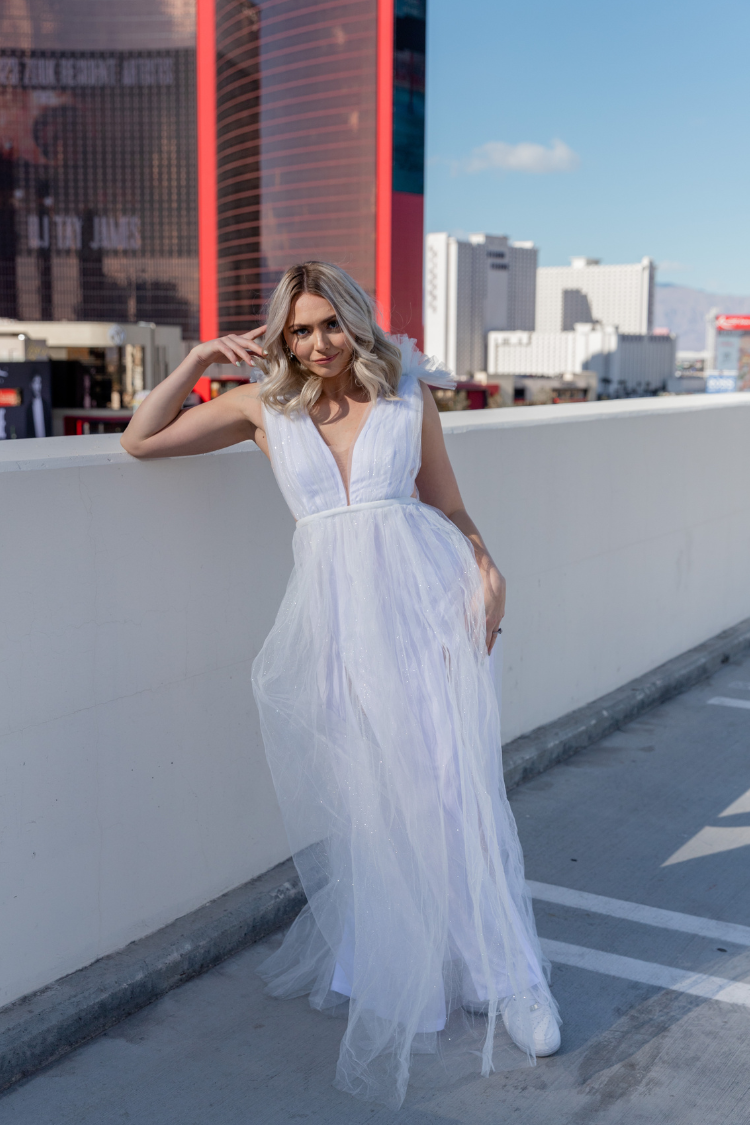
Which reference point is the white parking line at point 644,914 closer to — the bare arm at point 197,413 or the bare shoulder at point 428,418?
the bare shoulder at point 428,418

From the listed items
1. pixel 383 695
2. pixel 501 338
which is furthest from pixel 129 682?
pixel 501 338

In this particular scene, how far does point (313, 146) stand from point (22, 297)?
152 ft

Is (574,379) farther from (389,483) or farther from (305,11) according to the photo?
(389,483)

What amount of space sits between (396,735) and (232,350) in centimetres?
100

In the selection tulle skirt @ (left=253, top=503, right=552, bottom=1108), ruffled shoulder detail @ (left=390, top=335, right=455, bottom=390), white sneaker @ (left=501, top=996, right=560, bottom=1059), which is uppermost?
ruffled shoulder detail @ (left=390, top=335, right=455, bottom=390)

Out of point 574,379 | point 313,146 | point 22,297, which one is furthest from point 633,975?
point 22,297

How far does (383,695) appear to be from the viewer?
103 inches

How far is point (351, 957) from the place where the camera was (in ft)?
9.12

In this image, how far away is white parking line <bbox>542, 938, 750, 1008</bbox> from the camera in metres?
2.92

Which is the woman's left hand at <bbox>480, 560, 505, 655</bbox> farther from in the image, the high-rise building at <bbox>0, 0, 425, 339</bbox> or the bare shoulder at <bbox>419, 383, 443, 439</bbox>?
the high-rise building at <bbox>0, 0, 425, 339</bbox>

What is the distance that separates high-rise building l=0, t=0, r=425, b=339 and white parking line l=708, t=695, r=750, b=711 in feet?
207

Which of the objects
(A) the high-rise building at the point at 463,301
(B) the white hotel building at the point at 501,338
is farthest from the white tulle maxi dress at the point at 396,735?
(A) the high-rise building at the point at 463,301

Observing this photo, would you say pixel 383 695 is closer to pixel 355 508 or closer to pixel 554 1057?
pixel 355 508

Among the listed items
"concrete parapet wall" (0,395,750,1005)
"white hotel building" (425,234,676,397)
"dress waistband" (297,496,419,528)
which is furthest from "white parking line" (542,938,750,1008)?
"white hotel building" (425,234,676,397)
